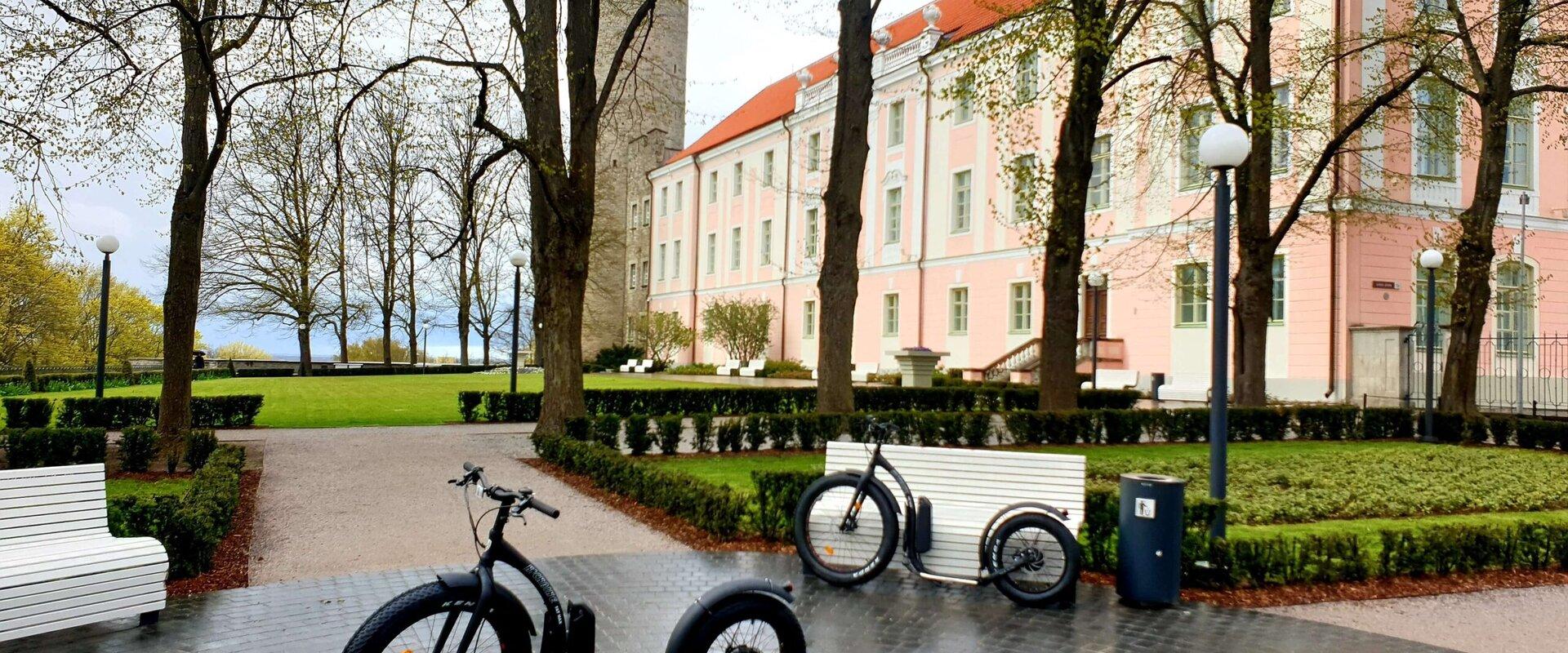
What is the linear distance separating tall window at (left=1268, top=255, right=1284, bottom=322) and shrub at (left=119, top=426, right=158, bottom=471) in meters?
21.6

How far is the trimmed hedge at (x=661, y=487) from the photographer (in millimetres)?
8391

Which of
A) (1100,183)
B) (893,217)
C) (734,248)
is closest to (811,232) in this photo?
(893,217)

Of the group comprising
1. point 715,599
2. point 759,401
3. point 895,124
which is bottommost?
point 715,599

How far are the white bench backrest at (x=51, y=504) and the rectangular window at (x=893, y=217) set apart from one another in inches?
1279

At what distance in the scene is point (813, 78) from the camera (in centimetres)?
4797

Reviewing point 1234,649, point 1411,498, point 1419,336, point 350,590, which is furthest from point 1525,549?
point 1419,336

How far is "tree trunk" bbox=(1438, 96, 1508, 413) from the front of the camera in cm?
1781

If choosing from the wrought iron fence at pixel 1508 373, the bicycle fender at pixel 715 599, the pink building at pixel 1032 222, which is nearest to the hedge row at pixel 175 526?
the bicycle fender at pixel 715 599

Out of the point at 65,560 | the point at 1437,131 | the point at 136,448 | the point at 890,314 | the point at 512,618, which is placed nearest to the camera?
the point at 512,618

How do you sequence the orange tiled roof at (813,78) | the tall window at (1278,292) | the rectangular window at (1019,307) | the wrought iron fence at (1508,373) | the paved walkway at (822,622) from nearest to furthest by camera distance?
1. the paved walkway at (822,622)
2. the wrought iron fence at (1508,373)
3. the tall window at (1278,292)
4. the rectangular window at (1019,307)
5. the orange tiled roof at (813,78)

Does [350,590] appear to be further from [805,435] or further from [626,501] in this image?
[805,435]

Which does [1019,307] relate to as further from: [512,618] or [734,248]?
[512,618]

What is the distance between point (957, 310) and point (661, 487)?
26.0 metres

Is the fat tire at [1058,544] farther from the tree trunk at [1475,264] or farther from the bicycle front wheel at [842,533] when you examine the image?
the tree trunk at [1475,264]
